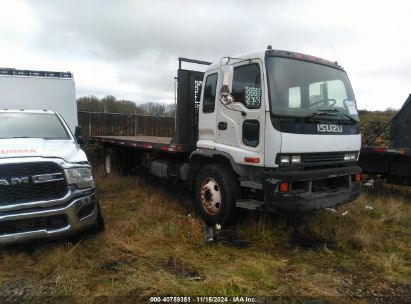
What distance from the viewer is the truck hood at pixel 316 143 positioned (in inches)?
193

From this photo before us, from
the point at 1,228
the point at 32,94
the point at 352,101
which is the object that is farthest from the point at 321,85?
the point at 32,94

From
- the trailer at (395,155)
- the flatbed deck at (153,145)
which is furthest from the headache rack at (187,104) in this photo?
the trailer at (395,155)

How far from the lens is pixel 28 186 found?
14.4ft

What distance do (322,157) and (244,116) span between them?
1.27 meters

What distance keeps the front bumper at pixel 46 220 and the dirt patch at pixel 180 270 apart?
4.05 ft

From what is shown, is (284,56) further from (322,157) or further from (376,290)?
(376,290)

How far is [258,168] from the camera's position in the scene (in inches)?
206

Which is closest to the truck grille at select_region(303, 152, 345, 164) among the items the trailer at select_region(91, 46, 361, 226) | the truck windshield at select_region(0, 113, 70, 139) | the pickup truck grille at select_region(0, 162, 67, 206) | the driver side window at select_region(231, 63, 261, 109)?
the trailer at select_region(91, 46, 361, 226)

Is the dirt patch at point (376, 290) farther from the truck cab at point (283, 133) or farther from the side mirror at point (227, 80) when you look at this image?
the side mirror at point (227, 80)

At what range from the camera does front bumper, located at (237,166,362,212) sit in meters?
4.82

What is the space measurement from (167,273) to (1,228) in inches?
77.3

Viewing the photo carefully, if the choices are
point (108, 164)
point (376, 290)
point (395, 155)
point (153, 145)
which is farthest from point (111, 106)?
point (376, 290)

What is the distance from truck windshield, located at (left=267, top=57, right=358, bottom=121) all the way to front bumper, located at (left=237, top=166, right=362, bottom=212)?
0.81 meters

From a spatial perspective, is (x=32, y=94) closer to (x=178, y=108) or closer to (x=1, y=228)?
(x=178, y=108)
